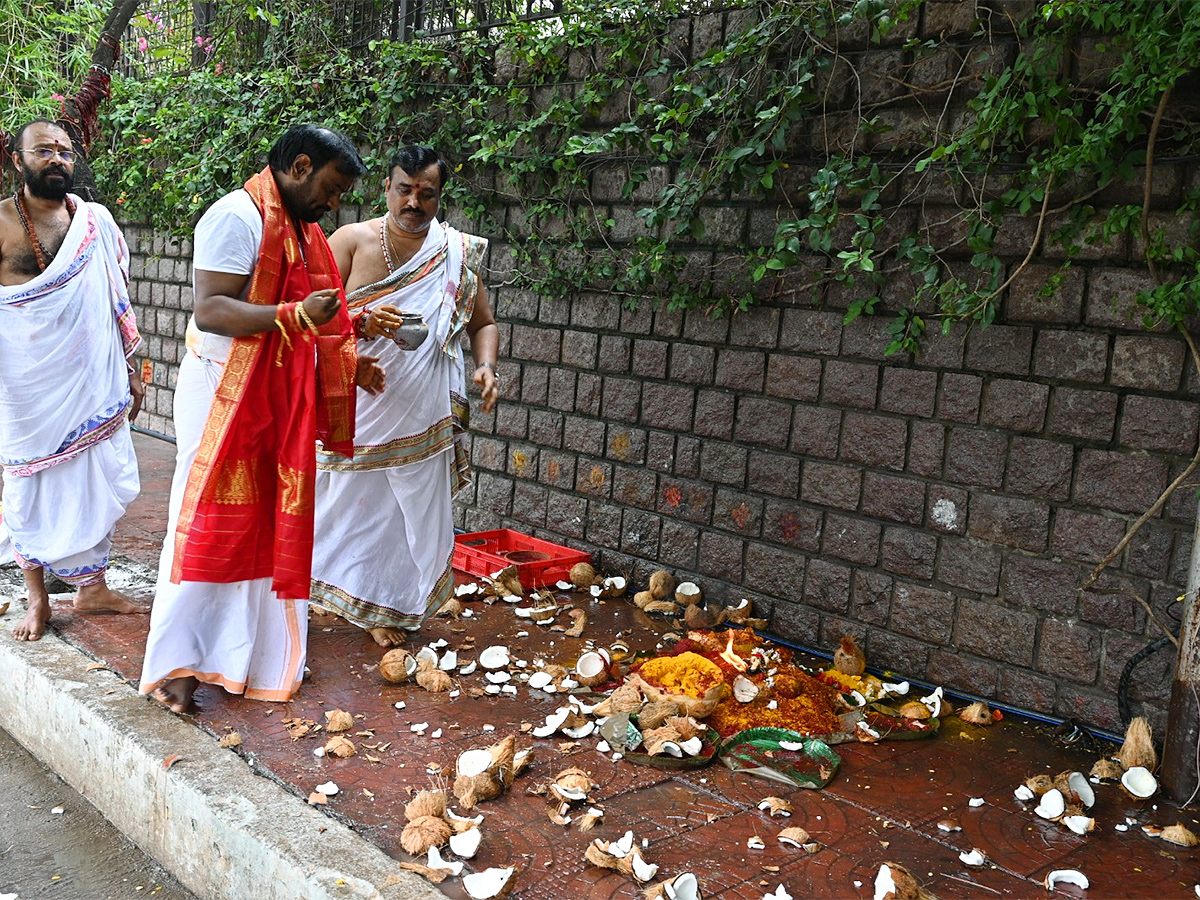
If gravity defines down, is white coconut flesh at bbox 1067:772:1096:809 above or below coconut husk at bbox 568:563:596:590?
below

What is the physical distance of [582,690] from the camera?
4020mm

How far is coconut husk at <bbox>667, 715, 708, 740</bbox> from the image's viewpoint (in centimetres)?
355

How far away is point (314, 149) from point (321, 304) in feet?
1.83

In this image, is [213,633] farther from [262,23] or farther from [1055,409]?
[262,23]

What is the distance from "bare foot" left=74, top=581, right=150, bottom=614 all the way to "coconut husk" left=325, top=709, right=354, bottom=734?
1599 mm

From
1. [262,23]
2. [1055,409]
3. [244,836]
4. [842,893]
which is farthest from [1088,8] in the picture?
[262,23]

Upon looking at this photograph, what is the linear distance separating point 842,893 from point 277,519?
2.19 metres

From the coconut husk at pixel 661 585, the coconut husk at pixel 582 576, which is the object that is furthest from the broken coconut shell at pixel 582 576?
the coconut husk at pixel 661 585

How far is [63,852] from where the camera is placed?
3.31 m

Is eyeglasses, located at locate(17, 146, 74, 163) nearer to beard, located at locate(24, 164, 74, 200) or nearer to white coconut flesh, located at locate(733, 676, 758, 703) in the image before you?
beard, located at locate(24, 164, 74, 200)

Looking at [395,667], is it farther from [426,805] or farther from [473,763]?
[426,805]

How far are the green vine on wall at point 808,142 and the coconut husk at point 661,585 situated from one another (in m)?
1.32

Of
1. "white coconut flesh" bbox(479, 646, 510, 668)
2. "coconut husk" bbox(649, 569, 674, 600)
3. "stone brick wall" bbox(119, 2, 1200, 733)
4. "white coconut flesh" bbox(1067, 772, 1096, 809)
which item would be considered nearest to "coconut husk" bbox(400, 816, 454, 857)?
"white coconut flesh" bbox(479, 646, 510, 668)

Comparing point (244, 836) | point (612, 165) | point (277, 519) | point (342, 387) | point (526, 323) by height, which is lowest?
point (244, 836)
